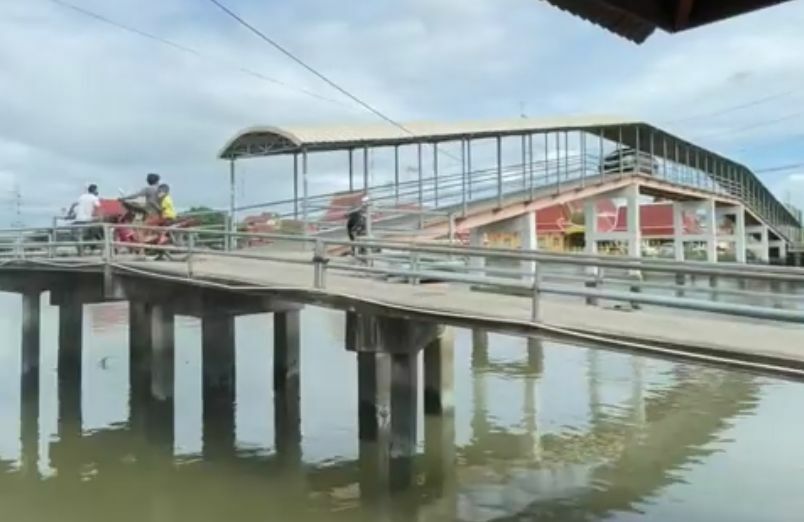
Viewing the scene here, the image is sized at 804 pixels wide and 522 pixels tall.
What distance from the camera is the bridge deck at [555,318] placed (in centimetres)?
668

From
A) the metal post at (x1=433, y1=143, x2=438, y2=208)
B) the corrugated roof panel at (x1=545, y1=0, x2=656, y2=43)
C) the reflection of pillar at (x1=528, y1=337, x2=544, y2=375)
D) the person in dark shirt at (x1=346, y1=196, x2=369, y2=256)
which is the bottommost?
the reflection of pillar at (x1=528, y1=337, x2=544, y2=375)

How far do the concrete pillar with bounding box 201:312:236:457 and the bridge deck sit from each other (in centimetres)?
175

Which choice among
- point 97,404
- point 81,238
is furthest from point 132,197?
point 97,404

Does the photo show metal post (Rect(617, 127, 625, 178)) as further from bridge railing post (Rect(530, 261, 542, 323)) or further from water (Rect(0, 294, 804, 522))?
bridge railing post (Rect(530, 261, 542, 323))

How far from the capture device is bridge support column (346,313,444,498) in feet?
33.2

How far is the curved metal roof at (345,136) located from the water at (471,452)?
4855 millimetres

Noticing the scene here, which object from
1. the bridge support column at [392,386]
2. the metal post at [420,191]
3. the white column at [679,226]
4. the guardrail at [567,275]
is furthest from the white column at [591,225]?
the bridge support column at [392,386]

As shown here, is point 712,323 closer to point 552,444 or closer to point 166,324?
point 552,444

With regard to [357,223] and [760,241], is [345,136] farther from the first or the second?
[760,241]

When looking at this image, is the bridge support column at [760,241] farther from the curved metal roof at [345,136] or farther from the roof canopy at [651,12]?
the roof canopy at [651,12]

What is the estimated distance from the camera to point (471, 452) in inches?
461

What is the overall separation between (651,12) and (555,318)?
332cm

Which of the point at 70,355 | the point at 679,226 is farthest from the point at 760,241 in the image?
the point at 70,355

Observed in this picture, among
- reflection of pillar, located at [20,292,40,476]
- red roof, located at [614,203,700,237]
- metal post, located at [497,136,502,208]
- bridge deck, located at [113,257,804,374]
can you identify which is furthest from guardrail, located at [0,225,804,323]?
red roof, located at [614,203,700,237]
